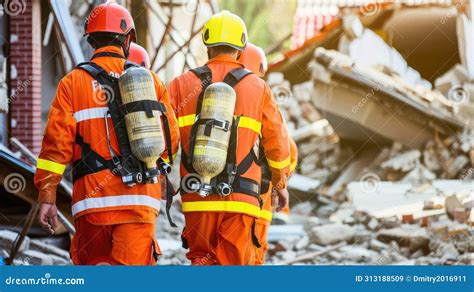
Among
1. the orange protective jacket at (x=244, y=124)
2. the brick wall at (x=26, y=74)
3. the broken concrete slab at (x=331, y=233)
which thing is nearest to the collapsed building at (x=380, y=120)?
the broken concrete slab at (x=331, y=233)

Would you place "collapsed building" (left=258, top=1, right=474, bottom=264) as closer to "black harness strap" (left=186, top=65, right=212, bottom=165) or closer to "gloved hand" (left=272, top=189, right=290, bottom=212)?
"gloved hand" (left=272, top=189, right=290, bottom=212)

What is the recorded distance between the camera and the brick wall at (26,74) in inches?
310

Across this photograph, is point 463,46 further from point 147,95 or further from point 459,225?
point 147,95

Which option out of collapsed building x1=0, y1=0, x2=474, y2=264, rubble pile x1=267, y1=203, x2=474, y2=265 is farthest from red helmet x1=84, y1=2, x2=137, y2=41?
rubble pile x1=267, y1=203, x2=474, y2=265

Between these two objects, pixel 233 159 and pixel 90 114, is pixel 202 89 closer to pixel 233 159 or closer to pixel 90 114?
pixel 233 159

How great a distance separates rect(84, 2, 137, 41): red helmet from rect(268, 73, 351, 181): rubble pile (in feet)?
10.0

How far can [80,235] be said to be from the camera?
18.8ft

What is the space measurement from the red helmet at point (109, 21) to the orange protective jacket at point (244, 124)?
47cm

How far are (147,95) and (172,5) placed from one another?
115 inches

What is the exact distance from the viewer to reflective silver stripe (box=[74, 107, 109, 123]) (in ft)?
18.5

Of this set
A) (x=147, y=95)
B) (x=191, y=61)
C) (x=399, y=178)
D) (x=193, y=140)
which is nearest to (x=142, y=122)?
(x=147, y=95)

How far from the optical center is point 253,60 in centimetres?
679

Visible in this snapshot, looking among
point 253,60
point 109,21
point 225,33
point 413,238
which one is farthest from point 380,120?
point 109,21

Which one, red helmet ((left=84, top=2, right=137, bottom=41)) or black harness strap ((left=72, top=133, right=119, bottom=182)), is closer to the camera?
black harness strap ((left=72, top=133, right=119, bottom=182))
